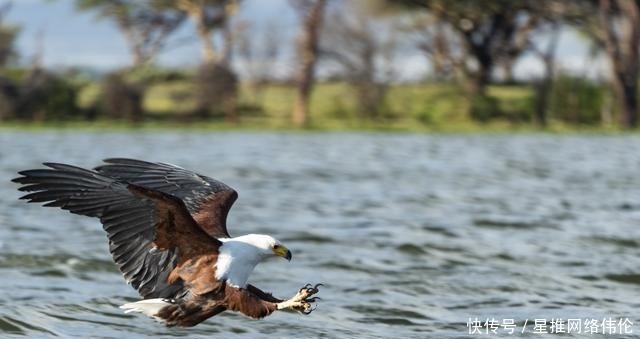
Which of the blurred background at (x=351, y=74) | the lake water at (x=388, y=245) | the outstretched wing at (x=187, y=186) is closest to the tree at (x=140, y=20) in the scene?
the blurred background at (x=351, y=74)

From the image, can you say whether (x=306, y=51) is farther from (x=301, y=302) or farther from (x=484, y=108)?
(x=301, y=302)

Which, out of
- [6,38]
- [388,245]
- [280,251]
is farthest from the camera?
[6,38]

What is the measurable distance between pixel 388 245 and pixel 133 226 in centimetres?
782

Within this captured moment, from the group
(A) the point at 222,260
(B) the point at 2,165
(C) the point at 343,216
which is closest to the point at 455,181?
(C) the point at 343,216

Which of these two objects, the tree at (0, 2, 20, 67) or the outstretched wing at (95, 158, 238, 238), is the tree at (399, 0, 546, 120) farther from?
the outstretched wing at (95, 158, 238, 238)

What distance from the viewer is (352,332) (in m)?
11.3

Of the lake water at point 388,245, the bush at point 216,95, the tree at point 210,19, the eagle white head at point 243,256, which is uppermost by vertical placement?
the tree at point 210,19

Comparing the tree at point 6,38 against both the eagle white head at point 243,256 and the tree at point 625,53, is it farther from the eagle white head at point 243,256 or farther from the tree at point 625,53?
the eagle white head at point 243,256

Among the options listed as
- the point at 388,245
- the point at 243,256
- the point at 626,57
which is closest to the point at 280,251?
the point at 243,256

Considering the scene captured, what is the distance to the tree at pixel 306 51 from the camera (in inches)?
1909

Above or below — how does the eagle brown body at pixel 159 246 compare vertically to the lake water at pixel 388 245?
above

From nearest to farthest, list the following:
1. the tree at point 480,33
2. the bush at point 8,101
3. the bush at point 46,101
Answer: the bush at point 8,101 → the bush at point 46,101 → the tree at point 480,33

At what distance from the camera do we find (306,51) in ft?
165

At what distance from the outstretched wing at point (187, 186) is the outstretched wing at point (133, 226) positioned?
1.44ft
